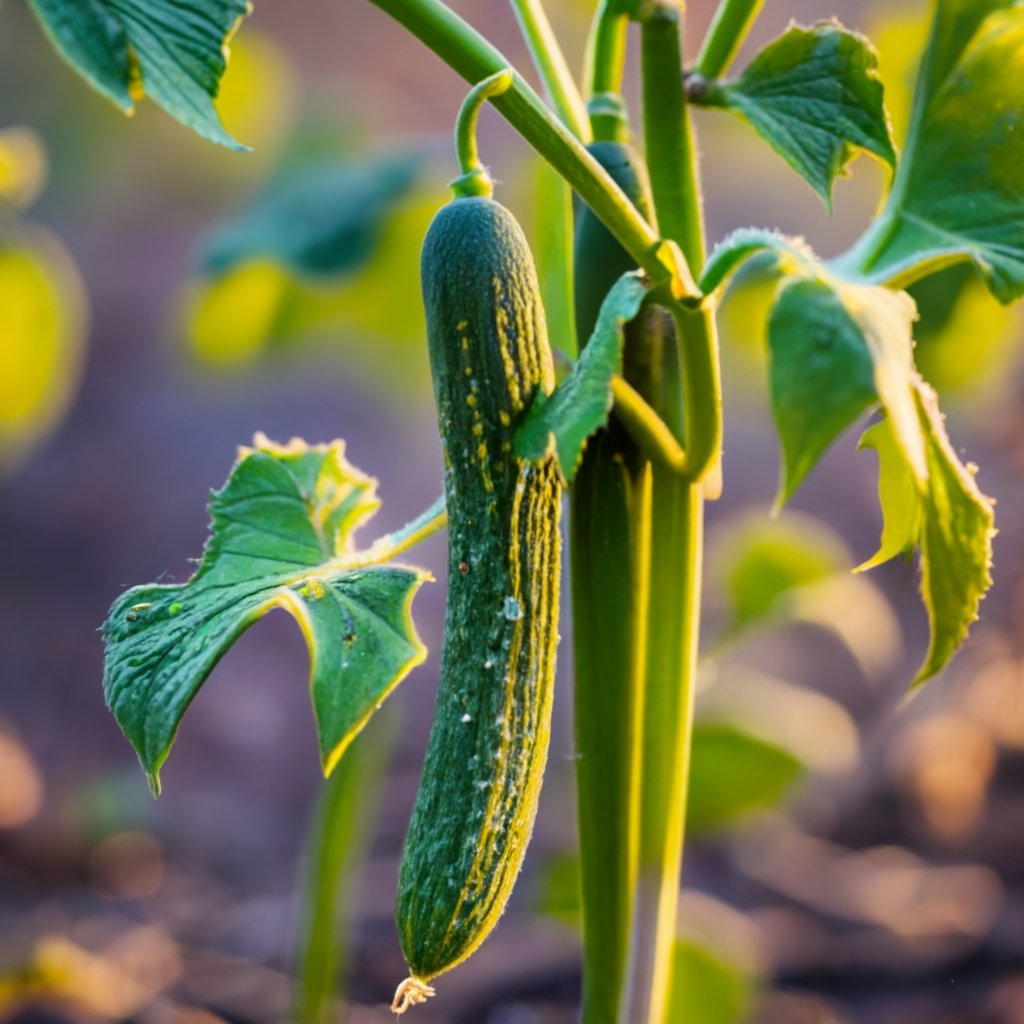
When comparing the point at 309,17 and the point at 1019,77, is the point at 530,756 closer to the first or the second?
the point at 1019,77

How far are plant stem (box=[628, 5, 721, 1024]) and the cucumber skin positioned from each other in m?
0.08

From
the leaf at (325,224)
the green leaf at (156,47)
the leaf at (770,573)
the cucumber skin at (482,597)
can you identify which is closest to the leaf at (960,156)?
the cucumber skin at (482,597)

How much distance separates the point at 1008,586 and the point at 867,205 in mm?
603

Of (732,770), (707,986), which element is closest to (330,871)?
(707,986)

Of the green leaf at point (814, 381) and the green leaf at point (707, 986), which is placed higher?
the green leaf at point (814, 381)

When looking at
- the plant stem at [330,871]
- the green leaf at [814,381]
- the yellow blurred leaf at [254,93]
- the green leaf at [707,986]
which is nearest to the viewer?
the green leaf at [814,381]

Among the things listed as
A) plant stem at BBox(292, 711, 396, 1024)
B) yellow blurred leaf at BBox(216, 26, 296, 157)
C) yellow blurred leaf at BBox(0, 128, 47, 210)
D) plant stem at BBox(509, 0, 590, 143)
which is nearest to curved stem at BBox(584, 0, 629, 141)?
plant stem at BBox(509, 0, 590, 143)

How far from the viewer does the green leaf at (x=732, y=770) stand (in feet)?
3.97

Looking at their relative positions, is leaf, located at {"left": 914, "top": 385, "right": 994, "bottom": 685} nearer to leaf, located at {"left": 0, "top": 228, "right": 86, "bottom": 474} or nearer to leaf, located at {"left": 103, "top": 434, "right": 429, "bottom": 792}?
leaf, located at {"left": 103, "top": 434, "right": 429, "bottom": 792}

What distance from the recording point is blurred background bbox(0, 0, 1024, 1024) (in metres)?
1.05

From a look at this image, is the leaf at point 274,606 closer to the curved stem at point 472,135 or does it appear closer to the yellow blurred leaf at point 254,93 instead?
the curved stem at point 472,135

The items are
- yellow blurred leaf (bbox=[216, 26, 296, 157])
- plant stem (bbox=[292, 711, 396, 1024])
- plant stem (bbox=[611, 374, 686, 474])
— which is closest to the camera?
plant stem (bbox=[611, 374, 686, 474])

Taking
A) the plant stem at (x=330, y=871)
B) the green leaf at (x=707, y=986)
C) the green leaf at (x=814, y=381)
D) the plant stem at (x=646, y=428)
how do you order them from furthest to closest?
the green leaf at (x=707, y=986) → the plant stem at (x=330, y=871) → the plant stem at (x=646, y=428) → the green leaf at (x=814, y=381)

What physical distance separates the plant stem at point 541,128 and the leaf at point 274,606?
5.6 inches
